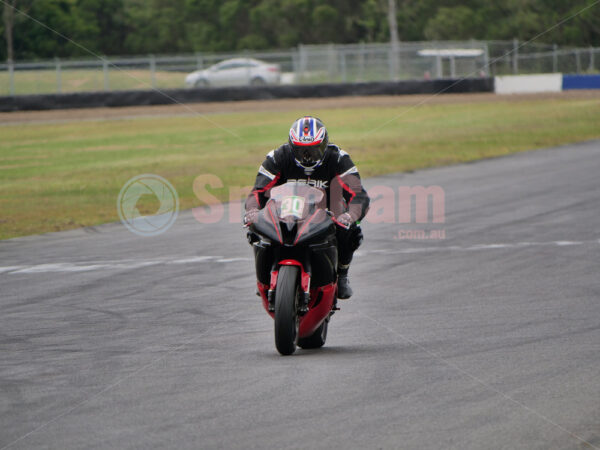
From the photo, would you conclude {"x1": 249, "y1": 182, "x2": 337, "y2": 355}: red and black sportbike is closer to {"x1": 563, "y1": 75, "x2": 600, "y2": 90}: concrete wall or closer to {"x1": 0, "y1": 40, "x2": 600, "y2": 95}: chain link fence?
{"x1": 0, "y1": 40, "x2": 600, "y2": 95}: chain link fence

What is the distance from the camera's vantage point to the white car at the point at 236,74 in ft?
153

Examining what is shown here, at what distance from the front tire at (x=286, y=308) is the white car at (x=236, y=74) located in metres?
40.6

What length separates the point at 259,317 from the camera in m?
8.07

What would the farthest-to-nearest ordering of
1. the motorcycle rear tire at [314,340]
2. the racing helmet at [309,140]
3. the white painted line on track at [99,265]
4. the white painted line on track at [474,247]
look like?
the white painted line on track at [474,247] → the white painted line on track at [99,265] → the motorcycle rear tire at [314,340] → the racing helmet at [309,140]

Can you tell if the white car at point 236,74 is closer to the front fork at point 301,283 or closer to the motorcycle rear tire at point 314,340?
the motorcycle rear tire at point 314,340

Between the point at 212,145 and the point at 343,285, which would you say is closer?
the point at 343,285

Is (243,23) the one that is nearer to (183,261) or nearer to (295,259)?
(183,261)

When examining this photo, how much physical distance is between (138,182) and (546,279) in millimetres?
12641

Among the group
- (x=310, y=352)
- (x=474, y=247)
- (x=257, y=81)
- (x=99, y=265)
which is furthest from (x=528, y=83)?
(x=310, y=352)

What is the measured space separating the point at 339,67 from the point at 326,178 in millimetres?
39472

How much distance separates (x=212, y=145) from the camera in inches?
1099

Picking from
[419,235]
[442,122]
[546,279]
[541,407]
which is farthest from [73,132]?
[541,407]

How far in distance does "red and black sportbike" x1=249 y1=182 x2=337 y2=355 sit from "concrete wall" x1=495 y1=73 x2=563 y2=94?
38960 mm

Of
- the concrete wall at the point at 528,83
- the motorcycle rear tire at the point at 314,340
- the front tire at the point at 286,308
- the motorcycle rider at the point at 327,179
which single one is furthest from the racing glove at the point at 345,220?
the concrete wall at the point at 528,83
